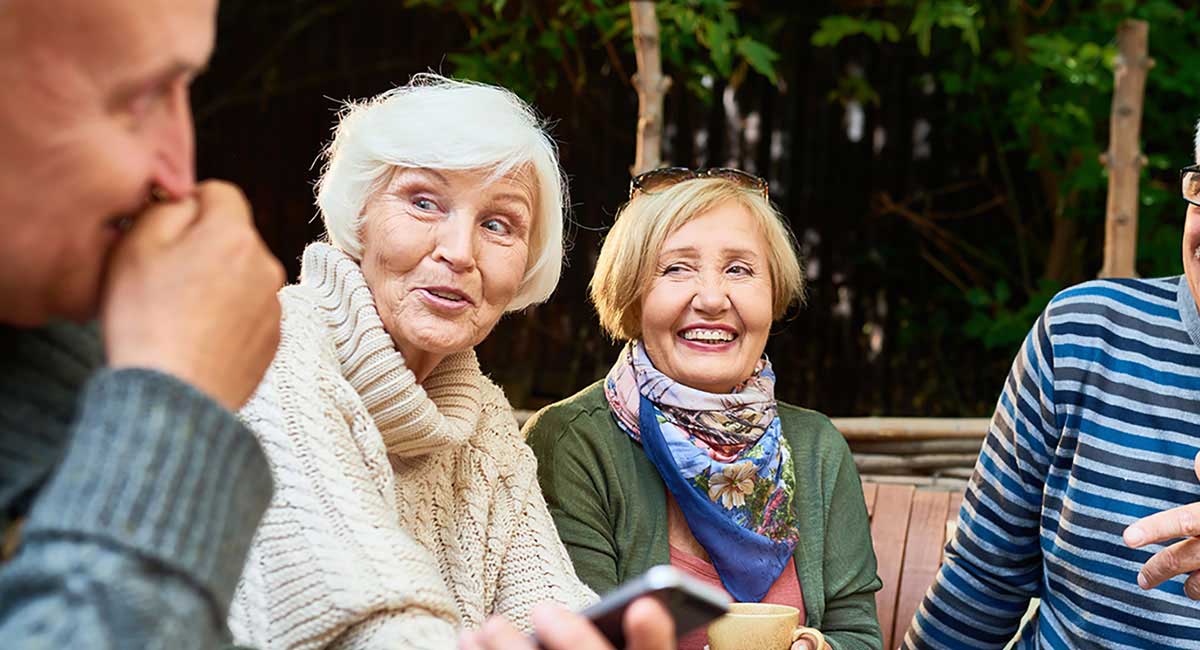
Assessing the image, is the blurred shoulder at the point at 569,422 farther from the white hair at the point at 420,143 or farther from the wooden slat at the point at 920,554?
the wooden slat at the point at 920,554

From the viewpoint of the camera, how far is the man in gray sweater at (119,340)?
0.65 m

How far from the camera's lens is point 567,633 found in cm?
84

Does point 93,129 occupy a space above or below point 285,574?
above

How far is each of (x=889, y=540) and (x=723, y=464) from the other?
1.97 ft

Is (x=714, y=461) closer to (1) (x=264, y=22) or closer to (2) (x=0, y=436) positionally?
(2) (x=0, y=436)

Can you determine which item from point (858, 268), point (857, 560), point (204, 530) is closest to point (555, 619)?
point (204, 530)

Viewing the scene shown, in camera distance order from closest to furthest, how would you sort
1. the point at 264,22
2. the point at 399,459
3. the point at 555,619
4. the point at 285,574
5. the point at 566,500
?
the point at 555,619
the point at 285,574
the point at 399,459
the point at 566,500
the point at 264,22

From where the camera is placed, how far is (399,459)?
6.11 ft

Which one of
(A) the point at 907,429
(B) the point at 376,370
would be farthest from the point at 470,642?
(A) the point at 907,429

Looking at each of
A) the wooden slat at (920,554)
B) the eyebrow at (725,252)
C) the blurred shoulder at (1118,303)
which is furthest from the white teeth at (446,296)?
the wooden slat at (920,554)

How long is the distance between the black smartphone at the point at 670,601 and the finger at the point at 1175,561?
998mm

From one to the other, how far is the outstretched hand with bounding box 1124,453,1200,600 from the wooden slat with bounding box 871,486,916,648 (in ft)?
3.33

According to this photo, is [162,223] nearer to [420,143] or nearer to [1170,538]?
[420,143]

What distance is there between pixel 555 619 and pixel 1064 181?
4.42m
